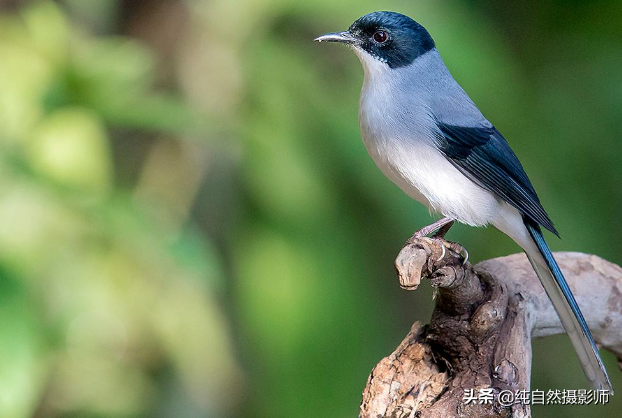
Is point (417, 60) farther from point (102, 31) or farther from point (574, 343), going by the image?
point (102, 31)

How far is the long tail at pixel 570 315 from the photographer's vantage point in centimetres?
270

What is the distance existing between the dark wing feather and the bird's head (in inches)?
12.4

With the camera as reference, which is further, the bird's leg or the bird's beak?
the bird's beak

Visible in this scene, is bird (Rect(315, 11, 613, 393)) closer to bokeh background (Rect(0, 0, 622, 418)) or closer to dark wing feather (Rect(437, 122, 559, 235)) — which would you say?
dark wing feather (Rect(437, 122, 559, 235))

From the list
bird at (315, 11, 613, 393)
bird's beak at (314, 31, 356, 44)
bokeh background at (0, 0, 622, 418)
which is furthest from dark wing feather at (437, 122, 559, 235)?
bokeh background at (0, 0, 622, 418)

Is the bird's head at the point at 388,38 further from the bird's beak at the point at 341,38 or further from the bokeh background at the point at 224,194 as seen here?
the bokeh background at the point at 224,194

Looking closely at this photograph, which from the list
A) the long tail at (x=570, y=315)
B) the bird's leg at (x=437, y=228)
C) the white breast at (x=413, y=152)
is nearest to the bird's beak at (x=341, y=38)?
the white breast at (x=413, y=152)

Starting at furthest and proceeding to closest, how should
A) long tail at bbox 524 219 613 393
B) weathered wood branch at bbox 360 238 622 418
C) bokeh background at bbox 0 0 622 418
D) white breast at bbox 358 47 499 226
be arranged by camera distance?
1. bokeh background at bbox 0 0 622 418
2. white breast at bbox 358 47 499 226
3. long tail at bbox 524 219 613 393
4. weathered wood branch at bbox 360 238 622 418

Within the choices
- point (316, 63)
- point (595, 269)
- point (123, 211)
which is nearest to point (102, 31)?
point (316, 63)

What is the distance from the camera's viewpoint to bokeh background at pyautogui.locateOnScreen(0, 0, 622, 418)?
131 inches

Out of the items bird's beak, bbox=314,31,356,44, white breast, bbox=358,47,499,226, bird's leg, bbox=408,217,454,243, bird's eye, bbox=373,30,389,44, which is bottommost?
bird's leg, bbox=408,217,454,243

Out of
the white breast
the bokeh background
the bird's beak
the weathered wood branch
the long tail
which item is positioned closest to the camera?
the weathered wood branch

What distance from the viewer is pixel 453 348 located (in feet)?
7.98

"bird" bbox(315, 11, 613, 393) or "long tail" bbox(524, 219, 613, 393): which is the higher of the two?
"bird" bbox(315, 11, 613, 393)
